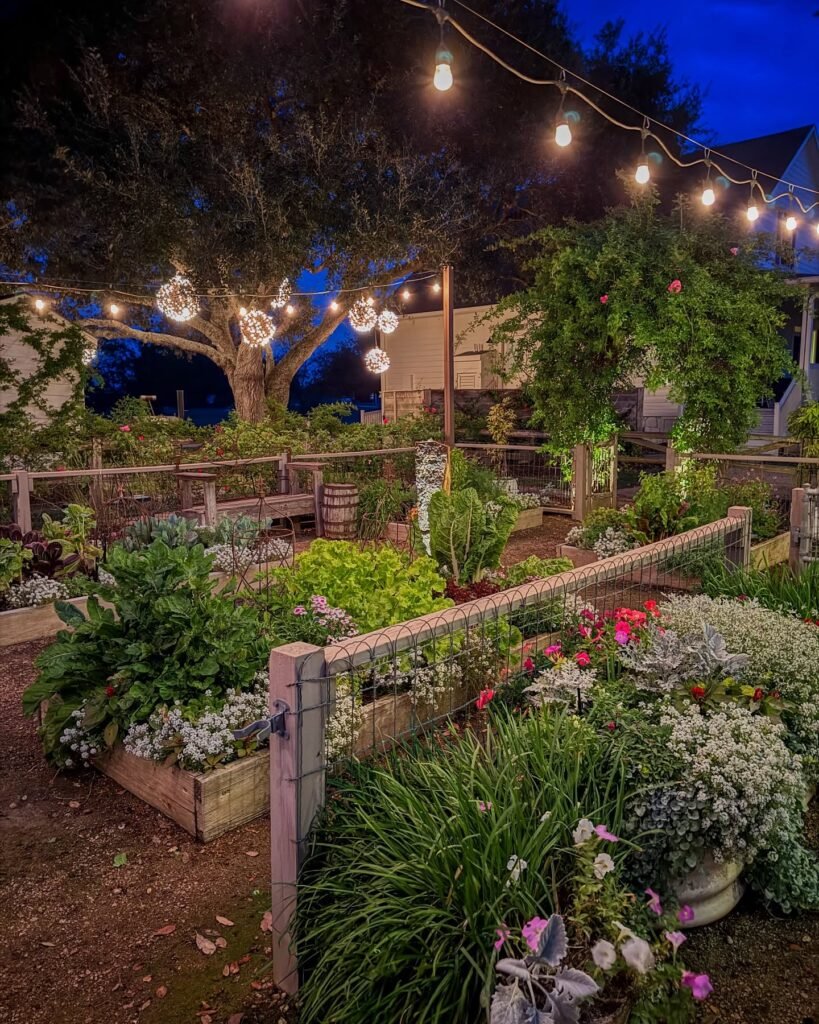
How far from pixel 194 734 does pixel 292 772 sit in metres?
1.17

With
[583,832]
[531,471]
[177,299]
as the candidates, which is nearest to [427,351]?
[177,299]

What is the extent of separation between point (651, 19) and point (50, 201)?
50.3 feet

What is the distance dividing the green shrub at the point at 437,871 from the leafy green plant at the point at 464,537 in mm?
3185

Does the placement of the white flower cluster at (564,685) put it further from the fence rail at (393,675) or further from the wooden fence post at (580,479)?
the wooden fence post at (580,479)

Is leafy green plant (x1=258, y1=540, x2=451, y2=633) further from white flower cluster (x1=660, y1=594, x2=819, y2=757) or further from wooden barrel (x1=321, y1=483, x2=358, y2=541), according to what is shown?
wooden barrel (x1=321, y1=483, x2=358, y2=541)

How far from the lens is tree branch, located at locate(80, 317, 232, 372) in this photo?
19766mm

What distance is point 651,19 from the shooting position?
19.8 metres

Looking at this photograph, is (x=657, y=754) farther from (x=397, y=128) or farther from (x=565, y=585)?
(x=397, y=128)

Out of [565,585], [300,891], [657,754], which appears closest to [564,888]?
[657,754]

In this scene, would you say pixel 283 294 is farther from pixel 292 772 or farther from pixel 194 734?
pixel 292 772

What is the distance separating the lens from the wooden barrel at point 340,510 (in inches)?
382

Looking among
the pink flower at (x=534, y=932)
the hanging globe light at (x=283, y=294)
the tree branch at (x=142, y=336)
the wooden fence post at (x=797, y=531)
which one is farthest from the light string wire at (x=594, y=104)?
the tree branch at (x=142, y=336)

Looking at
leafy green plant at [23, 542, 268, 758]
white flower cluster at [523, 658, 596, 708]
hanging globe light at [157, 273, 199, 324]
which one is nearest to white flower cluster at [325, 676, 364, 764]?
leafy green plant at [23, 542, 268, 758]

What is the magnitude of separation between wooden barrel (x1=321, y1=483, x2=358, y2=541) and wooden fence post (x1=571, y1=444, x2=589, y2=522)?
120 inches
